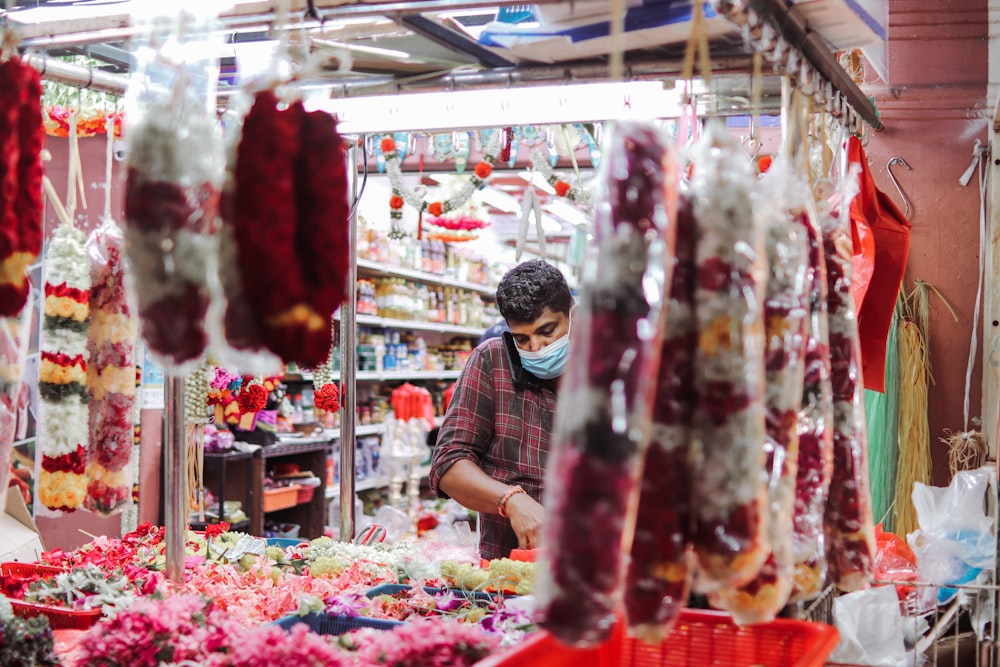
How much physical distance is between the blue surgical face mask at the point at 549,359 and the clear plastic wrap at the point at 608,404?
6.39 ft

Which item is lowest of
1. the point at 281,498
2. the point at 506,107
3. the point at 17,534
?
the point at 281,498

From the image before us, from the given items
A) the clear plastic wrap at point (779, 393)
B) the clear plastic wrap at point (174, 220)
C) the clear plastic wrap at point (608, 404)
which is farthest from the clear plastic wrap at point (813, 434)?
the clear plastic wrap at point (174, 220)

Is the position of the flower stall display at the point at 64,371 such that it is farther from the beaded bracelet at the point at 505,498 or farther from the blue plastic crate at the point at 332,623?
the beaded bracelet at the point at 505,498

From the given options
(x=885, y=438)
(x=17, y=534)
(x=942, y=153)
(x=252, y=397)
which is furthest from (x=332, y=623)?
(x=942, y=153)

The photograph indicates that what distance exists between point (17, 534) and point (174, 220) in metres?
2.45

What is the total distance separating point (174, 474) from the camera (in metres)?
2.32

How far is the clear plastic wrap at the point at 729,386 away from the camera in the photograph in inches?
47.6

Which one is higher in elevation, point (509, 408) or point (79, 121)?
point (79, 121)

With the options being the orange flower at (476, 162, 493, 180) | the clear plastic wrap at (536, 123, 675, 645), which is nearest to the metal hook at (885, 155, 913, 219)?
the orange flower at (476, 162, 493, 180)

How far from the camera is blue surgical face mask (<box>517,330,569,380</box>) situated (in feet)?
10.2

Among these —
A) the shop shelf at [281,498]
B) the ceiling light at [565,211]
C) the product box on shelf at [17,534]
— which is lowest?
the shop shelf at [281,498]

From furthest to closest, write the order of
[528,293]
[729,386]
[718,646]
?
[528,293]
[718,646]
[729,386]

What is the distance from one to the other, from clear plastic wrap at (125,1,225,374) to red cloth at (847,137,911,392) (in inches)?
88.0

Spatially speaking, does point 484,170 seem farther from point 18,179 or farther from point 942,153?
point 18,179
